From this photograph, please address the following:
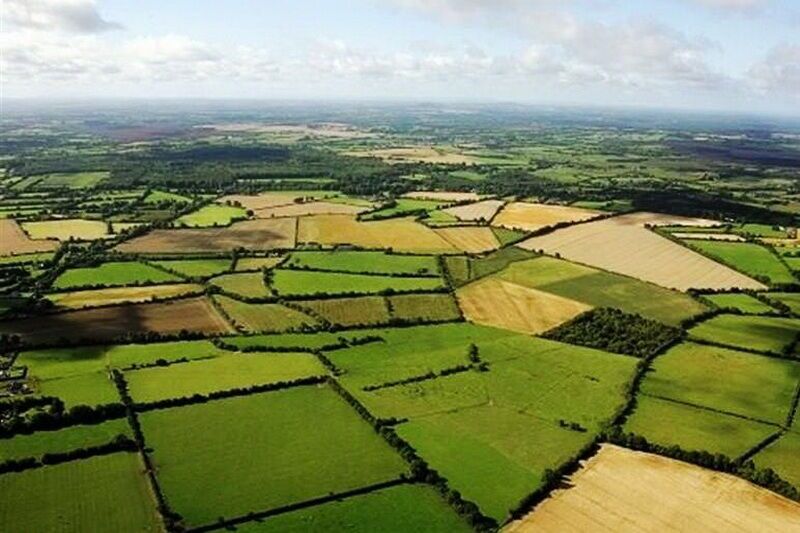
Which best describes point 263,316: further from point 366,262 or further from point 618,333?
point 618,333

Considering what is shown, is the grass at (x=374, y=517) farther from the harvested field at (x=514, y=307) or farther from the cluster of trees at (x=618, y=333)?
the harvested field at (x=514, y=307)

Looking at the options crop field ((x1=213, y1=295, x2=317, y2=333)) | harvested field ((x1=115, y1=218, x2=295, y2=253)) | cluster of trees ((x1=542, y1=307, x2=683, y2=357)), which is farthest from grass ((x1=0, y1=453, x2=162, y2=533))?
harvested field ((x1=115, y1=218, x2=295, y2=253))

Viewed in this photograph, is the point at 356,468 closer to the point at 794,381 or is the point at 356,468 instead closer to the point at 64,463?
the point at 64,463

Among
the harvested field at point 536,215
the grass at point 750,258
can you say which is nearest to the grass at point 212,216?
the harvested field at point 536,215

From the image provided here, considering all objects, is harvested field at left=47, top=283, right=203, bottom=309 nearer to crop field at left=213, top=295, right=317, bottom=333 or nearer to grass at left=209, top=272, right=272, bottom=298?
grass at left=209, top=272, right=272, bottom=298

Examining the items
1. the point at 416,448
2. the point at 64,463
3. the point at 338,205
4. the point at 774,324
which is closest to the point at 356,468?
the point at 416,448

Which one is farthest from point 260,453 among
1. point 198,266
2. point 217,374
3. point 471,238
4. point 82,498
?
point 471,238
